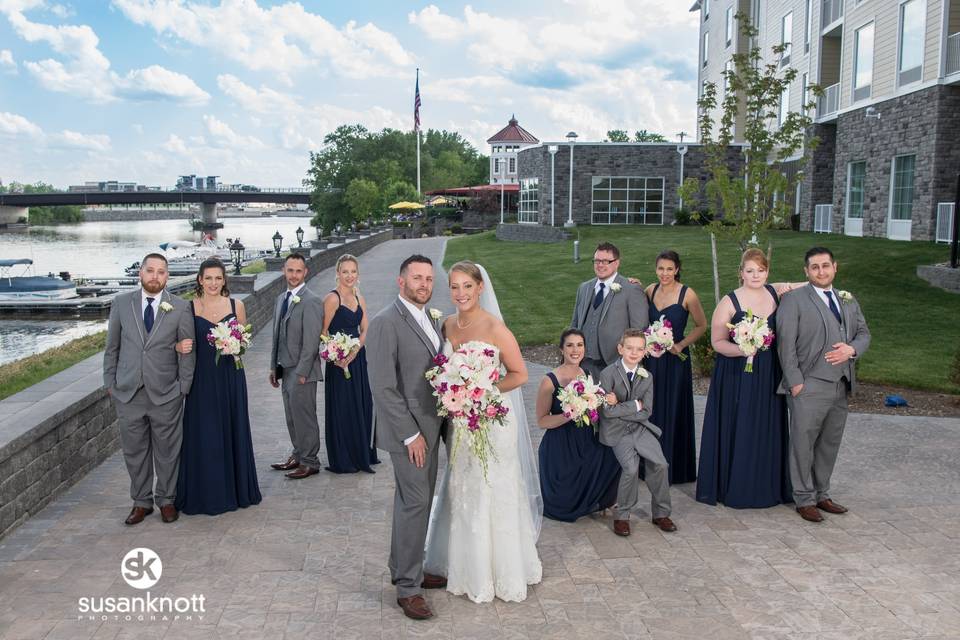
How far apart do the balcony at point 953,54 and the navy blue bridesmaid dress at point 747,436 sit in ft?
64.5

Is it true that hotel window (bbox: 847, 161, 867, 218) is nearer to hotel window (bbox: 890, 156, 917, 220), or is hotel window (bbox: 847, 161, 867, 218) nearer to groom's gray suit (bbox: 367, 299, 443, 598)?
hotel window (bbox: 890, 156, 917, 220)

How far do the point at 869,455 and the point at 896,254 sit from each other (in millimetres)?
15767

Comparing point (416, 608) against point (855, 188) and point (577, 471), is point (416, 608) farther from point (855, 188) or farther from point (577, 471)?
point (855, 188)

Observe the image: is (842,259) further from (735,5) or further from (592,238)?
(735,5)

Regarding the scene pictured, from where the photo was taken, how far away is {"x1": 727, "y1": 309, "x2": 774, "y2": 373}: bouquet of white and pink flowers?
6770mm

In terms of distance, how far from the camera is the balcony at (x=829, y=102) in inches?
1202

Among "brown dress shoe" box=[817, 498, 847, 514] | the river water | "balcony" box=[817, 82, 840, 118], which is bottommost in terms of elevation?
the river water

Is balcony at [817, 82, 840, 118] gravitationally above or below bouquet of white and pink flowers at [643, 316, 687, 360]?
above

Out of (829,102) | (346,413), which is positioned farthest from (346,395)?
(829,102)

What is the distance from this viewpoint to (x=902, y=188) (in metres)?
26.0

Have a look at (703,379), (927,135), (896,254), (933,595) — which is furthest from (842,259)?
(933,595)

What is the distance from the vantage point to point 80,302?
45344mm

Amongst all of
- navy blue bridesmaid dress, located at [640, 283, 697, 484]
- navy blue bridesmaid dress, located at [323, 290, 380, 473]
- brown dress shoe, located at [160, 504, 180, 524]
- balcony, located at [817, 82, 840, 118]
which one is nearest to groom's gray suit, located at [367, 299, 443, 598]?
brown dress shoe, located at [160, 504, 180, 524]

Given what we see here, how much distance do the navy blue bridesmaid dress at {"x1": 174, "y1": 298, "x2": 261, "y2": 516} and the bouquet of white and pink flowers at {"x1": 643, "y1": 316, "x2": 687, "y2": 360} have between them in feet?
12.1
